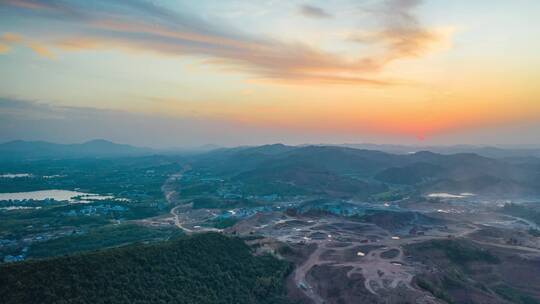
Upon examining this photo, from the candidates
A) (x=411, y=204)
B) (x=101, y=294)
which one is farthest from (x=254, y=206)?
(x=101, y=294)

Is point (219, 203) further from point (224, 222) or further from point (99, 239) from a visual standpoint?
point (99, 239)

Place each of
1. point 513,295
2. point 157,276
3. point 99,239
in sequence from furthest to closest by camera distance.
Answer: point 99,239
point 513,295
point 157,276

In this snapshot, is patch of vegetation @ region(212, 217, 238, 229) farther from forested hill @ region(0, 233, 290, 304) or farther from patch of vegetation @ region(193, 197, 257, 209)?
forested hill @ region(0, 233, 290, 304)

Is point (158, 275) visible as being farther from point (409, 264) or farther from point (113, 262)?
point (409, 264)

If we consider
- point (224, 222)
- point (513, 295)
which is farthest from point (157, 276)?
point (224, 222)

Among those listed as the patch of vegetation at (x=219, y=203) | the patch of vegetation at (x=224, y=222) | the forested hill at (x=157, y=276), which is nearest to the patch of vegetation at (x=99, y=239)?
the patch of vegetation at (x=224, y=222)

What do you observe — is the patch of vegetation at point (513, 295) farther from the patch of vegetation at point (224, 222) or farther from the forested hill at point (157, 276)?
the patch of vegetation at point (224, 222)

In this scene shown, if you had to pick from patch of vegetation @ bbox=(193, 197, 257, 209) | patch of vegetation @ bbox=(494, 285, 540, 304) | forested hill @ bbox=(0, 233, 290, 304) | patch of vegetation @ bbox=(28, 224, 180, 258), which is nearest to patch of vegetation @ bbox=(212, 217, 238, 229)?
patch of vegetation @ bbox=(28, 224, 180, 258)
